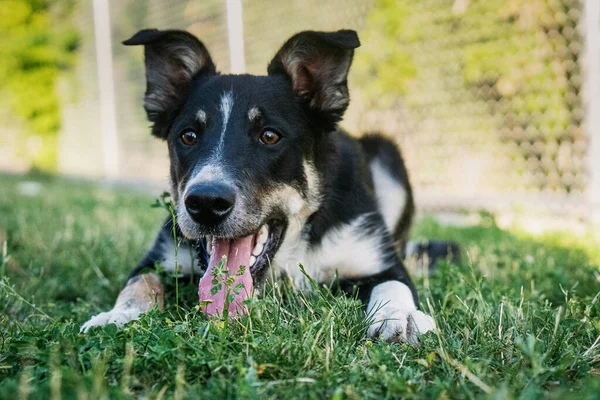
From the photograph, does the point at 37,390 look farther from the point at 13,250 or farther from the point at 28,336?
the point at 13,250

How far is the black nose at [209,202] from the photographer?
8.22 ft

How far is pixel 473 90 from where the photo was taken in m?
7.21

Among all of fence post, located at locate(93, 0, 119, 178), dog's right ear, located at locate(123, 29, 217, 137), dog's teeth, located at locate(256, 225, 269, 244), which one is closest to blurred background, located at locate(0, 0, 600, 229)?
dog's right ear, located at locate(123, 29, 217, 137)

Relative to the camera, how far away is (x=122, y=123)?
14320 millimetres

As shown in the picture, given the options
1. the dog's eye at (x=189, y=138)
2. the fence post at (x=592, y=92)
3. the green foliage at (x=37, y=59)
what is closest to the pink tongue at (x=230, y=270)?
the dog's eye at (x=189, y=138)

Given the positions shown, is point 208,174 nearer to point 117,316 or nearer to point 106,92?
point 117,316

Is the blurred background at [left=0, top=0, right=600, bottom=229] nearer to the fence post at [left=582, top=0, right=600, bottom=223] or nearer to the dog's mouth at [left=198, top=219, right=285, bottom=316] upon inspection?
the fence post at [left=582, top=0, right=600, bottom=223]

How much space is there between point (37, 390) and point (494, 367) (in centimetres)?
134

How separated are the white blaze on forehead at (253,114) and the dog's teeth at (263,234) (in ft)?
1.79

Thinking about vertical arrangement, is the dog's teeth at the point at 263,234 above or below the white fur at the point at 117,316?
above

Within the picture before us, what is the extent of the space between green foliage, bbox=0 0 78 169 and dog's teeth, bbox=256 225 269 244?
15.6 meters

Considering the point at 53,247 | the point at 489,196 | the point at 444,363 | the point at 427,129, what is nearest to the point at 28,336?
the point at 444,363

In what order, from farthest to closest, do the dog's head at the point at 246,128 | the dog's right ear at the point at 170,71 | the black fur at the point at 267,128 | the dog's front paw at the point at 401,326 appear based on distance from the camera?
the dog's right ear at the point at 170,71, the black fur at the point at 267,128, the dog's head at the point at 246,128, the dog's front paw at the point at 401,326

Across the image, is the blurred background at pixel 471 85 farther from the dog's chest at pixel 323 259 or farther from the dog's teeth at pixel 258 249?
the dog's teeth at pixel 258 249
